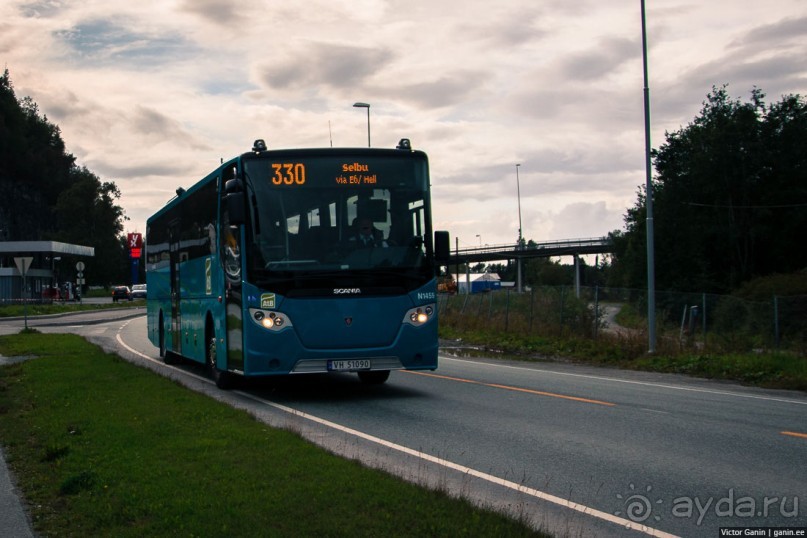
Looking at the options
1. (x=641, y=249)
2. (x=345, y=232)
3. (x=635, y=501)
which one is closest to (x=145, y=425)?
(x=345, y=232)

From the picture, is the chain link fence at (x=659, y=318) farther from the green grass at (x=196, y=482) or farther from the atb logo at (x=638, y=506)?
the atb logo at (x=638, y=506)

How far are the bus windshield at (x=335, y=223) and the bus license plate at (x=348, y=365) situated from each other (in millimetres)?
1072

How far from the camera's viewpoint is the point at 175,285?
2008 centimetres

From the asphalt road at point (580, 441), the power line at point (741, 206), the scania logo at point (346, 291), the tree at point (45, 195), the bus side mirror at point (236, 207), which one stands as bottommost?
the asphalt road at point (580, 441)

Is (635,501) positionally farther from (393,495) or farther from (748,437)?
(748,437)

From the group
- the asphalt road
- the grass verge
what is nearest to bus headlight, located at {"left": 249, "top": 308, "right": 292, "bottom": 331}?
the asphalt road

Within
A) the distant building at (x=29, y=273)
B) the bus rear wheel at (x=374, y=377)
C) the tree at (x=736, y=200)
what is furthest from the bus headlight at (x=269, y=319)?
the distant building at (x=29, y=273)

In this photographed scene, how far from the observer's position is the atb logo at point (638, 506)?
22.0 ft

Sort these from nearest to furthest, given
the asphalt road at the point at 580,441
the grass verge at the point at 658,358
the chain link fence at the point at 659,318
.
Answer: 1. the asphalt road at the point at 580,441
2. the grass verge at the point at 658,358
3. the chain link fence at the point at 659,318

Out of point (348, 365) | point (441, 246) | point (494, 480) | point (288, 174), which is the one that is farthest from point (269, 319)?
point (494, 480)

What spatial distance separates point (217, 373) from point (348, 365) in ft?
11.2

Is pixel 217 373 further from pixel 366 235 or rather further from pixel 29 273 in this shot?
pixel 29 273

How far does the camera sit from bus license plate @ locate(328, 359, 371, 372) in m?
13.7

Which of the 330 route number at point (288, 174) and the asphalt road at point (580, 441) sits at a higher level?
the 330 route number at point (288, 174)
